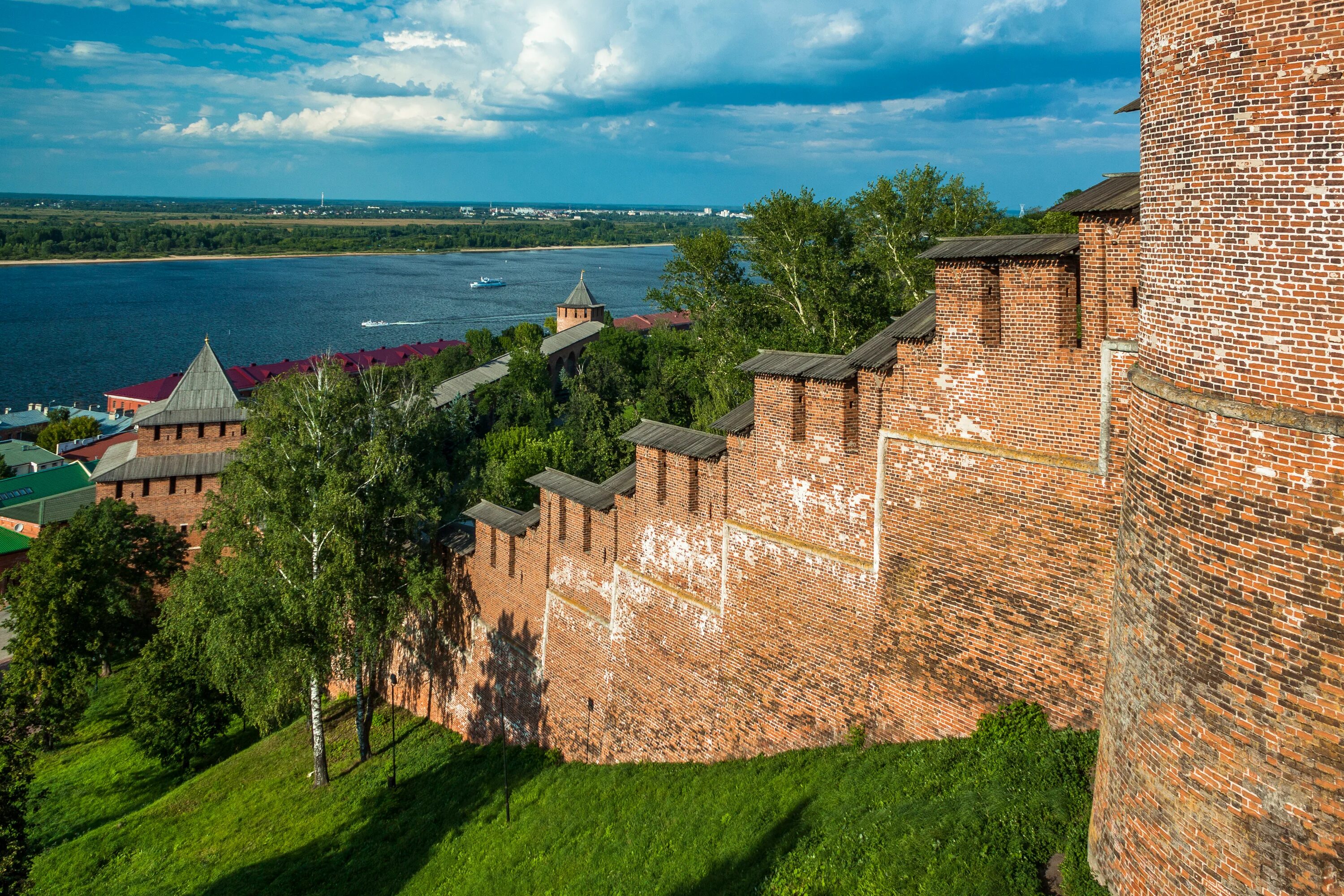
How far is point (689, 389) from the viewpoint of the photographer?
1448 inches

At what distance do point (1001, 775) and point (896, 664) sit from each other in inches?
68.9

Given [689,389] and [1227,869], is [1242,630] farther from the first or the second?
[689,389]

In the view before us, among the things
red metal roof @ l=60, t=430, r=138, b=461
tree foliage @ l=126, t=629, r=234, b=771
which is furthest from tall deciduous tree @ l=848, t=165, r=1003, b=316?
red metal roof @ l=60, t=430, r=138, b=461

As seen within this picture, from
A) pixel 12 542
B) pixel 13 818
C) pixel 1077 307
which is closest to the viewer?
pixel 1077 307

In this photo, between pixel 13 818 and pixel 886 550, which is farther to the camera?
pixel 13 818

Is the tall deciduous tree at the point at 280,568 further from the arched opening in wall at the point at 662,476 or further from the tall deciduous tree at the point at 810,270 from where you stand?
the tall deciduous tree at the point at 810,270

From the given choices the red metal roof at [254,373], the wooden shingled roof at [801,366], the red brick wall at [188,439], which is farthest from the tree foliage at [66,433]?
the wooden shingled roof at [801,366]

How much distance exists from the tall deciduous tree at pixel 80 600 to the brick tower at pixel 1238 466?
2210 centimetres

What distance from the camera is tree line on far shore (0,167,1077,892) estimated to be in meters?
15.2

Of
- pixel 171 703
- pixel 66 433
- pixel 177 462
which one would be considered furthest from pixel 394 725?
pixel 66 433

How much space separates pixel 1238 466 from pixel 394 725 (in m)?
15.2

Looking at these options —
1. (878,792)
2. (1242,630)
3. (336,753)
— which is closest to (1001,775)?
(878,792)

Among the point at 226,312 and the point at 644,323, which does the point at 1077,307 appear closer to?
the point at 644,323

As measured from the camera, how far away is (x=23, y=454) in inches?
1661
